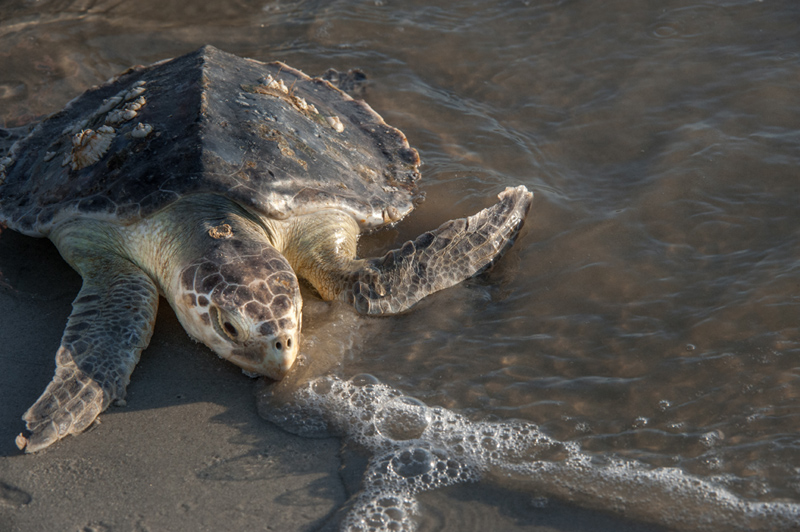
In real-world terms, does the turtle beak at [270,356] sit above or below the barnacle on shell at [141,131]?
below

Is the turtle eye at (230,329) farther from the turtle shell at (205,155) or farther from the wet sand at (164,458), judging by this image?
the turtle shell at (205,155)

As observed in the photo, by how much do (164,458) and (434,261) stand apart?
179 cm

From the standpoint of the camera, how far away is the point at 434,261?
3.76 m

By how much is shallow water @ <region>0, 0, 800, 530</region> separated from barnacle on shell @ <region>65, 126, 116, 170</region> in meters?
1.64

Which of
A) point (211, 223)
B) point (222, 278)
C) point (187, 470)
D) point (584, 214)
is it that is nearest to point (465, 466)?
point (187, 470)

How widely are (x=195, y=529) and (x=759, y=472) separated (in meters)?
2.31

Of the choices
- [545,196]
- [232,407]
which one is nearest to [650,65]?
[545,196]

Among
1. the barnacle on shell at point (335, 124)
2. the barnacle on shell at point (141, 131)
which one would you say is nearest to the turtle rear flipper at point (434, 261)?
the barnacle on shell at point (335, 124)

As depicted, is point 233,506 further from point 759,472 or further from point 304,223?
point 759,472

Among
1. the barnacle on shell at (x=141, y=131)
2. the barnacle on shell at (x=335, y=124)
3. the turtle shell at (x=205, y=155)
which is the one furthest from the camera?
the barnacle on shell at (x=335, y=124)

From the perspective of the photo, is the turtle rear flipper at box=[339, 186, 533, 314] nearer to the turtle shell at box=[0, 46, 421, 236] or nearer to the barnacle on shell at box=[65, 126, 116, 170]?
the turtle shell at box=[0, 46, 421, 236]

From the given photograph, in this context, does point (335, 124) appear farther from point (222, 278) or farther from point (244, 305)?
point (244, 305)

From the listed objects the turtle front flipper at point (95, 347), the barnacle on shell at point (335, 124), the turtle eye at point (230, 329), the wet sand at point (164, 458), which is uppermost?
the barnacle on shell at point (335, 124)

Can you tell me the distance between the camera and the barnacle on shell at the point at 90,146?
3863mm
